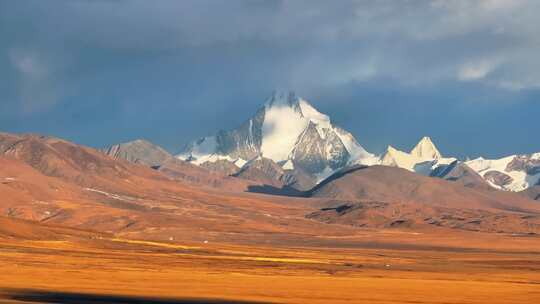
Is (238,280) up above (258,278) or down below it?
below

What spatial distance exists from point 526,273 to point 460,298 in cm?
5352

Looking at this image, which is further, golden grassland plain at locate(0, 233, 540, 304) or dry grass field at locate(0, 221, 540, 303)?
golden grassland plain at locate(0, 233, 540, 304)

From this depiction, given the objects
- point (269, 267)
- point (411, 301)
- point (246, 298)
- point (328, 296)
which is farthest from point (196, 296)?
point (269, 267)

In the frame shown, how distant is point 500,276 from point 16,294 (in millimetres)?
69193

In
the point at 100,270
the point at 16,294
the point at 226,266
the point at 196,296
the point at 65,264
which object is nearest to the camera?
the point at 16,294

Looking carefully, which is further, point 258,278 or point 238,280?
point 258,278

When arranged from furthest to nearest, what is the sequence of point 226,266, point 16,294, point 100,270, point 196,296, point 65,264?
point 226,266 → point 65,264 → point 100,270 → point 196,296 → point 16,294

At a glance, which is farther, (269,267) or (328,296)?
(269,267)

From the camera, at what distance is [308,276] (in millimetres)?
122062

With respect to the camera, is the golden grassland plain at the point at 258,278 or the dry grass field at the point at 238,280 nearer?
the dry grass field at the point at 238,280

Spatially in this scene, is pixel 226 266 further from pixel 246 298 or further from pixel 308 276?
pixel 246 298

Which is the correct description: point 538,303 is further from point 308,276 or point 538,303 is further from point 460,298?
point 308,276

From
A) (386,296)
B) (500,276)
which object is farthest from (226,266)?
(386,296)

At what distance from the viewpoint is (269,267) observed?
5551 inches
